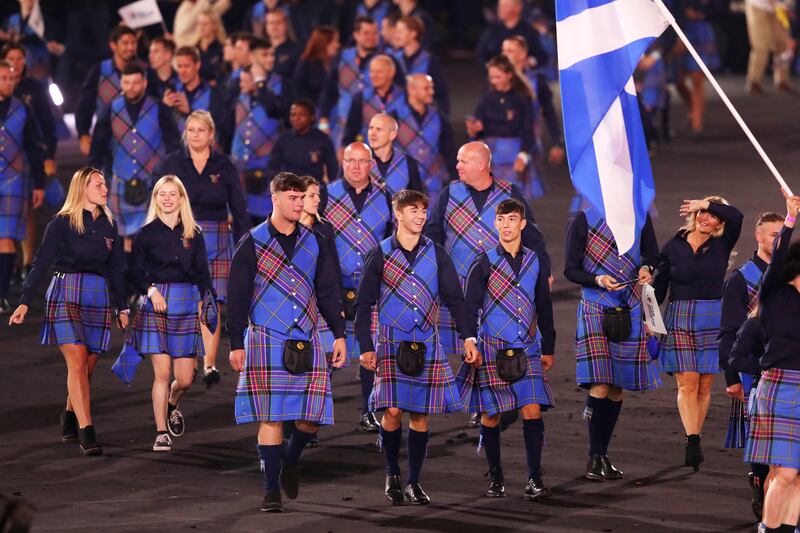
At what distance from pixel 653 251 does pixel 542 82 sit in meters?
7.15

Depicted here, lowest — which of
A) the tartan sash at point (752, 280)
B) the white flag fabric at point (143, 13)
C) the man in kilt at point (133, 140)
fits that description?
the tartan sash at point (752, 280)

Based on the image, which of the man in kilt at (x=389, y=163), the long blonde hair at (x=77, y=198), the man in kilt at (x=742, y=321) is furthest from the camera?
the man in kilt at (x=389, y=163)

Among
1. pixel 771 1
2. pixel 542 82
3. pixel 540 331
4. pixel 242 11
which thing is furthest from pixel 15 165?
pixel 242 11

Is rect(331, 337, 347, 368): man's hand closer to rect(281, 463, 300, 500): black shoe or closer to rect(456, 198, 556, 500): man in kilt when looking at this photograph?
rect(281, 463, 300, 500): black shoe

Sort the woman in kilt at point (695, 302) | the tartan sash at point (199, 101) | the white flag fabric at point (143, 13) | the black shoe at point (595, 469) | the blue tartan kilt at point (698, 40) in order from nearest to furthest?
the black shoe at point (595, 469) < the woman in kilt at point (695, 302) < the tartan sash at point (199, 101) < the white flag fabric at point (143, 13) < the blue tartan kilt at point (698, 40)

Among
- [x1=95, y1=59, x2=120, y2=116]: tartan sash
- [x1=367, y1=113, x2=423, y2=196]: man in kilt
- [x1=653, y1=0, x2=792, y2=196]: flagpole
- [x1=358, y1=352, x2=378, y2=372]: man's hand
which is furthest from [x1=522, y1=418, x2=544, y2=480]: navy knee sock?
[x1=95, y1=59, x2=120, y2=116]: tartan sash

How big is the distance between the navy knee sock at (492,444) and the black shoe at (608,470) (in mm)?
711

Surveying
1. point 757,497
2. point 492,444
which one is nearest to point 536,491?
point 492,444

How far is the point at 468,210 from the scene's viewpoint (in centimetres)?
1162

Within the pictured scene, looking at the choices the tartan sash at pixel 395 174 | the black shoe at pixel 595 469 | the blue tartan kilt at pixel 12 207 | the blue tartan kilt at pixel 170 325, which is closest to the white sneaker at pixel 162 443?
the blue tartan kilt at pixel 170 325

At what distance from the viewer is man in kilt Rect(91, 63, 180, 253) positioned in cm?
1505

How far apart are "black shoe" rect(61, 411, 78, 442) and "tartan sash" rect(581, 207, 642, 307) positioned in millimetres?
3315

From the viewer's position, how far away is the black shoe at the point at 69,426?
444 inches

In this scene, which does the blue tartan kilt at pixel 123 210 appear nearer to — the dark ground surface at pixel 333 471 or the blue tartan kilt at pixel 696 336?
the dark ground surface at pixel 333 471
